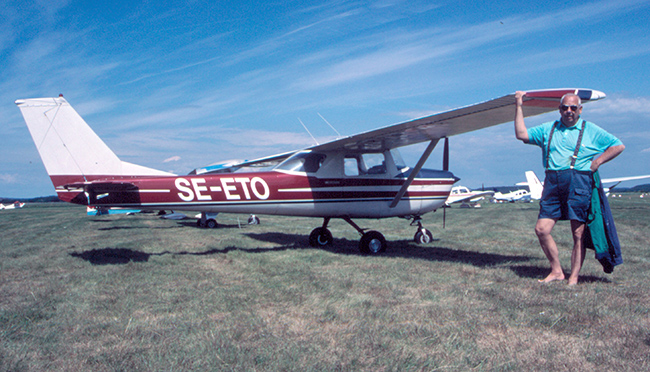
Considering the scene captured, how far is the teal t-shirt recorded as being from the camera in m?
4.73

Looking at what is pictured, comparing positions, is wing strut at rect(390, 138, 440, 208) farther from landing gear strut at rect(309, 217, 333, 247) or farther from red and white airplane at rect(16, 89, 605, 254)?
landing gear strut at rect(309, 217, 333, 247)

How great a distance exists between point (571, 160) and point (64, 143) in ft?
24.5

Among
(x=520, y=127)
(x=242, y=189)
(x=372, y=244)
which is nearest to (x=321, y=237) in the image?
(x=372, y=244)

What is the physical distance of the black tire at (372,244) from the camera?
842 centimetres

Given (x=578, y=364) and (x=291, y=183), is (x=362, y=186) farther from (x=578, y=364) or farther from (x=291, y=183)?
(x=578, y=364)

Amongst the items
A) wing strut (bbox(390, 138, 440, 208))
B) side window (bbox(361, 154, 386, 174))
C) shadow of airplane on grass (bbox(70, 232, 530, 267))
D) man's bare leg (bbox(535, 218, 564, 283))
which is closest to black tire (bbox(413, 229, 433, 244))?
shadow of airplane on grass (bbox(70, 232, 530, 267))

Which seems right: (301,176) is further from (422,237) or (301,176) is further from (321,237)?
(422,237)

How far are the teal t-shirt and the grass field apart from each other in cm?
137

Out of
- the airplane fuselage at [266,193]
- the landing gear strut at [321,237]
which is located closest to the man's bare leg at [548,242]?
the airplane fuselage at [266,193]

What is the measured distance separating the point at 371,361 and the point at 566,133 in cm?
360

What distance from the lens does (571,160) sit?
4.75 meters

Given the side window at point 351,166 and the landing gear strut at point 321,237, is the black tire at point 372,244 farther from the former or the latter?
the landing gear strut at point 321,237

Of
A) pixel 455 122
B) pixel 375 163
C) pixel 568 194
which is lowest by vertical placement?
pixel 568 194

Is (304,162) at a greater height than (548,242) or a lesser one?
greater
